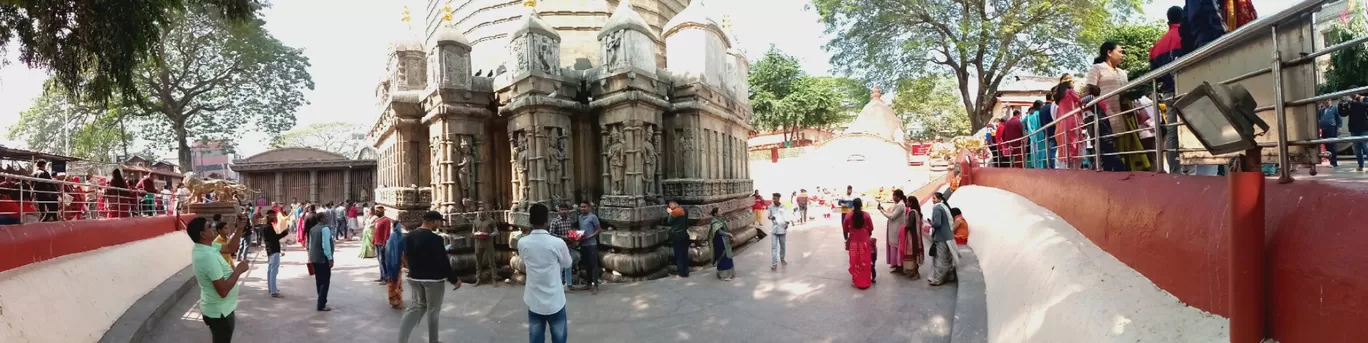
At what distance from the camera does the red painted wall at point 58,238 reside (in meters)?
4.37

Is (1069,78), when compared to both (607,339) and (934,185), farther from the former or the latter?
(934,185)

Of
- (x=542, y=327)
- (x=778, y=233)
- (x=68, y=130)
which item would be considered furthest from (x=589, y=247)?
(x=68, y=130)

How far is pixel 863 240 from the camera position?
269 inches

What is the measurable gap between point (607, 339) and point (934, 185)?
1589 cm

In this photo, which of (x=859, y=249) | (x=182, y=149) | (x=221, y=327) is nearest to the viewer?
(x=221, y=327)

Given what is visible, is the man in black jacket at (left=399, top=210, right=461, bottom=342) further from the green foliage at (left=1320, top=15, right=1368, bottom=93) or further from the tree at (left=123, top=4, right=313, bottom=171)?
the tree at (left=123, top=4, right=313, bottom=171)

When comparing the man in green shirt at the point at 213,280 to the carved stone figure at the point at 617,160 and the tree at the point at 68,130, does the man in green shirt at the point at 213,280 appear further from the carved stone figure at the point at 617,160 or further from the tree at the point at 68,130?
the tree at the point at 68,130

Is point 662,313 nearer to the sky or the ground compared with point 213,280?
nearer to the ground

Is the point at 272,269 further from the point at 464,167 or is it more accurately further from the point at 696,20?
the point at 696,20

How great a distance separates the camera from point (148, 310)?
20.1ft

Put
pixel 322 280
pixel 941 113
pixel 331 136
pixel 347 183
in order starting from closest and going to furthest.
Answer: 1. pixel 322 280
2. pixel 347 183
3. pixel 941 113
4. pixel 331 136

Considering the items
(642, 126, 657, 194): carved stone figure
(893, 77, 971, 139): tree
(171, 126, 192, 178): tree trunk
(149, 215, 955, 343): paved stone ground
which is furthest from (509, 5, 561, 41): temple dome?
(893, 77, 971, 139): tree

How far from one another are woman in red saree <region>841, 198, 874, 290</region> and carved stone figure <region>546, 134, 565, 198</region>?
14.5 feet

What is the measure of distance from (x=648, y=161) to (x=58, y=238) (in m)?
6.49
